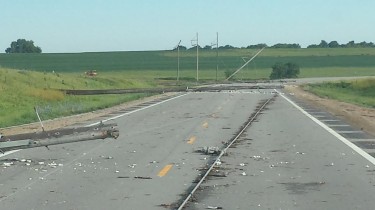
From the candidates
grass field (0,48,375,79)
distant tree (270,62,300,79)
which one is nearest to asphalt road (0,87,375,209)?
distant tree (270,62,300,79)

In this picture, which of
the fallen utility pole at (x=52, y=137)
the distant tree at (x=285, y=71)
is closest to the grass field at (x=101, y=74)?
the distant tree at (x=285, y=71)

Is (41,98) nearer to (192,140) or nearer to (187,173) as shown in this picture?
(192,140)

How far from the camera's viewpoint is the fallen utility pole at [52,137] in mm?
16297

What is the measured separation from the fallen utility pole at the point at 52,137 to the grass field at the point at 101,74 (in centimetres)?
1386

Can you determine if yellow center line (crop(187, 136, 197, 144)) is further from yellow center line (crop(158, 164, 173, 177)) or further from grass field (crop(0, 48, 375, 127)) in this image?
grass field (crop(0, 48, 375, 127))

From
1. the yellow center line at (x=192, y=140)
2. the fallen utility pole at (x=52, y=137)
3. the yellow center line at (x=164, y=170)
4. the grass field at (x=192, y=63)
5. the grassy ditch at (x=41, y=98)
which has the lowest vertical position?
the grass field at (x=192, y=63)

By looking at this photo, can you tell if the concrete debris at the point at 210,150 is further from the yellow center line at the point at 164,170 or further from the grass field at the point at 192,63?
the grass field at the point at 192,63

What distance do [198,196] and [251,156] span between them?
6.02 meters

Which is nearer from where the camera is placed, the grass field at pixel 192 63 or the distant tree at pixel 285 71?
the distant tree at pixel 285 71

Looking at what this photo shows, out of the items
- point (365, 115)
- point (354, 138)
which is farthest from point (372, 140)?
point (365, 115)

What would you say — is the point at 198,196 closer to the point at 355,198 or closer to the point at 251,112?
the point at 355,198

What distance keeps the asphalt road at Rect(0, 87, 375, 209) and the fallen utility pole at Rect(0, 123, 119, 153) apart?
1.41 feet

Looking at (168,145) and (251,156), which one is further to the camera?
(168,145)

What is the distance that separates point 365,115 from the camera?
3522cm
